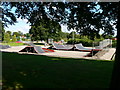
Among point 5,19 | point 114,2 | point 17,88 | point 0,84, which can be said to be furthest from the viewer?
point 5,19

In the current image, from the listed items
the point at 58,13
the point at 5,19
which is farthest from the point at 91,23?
the point at 5,19

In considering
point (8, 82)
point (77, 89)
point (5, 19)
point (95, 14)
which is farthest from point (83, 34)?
point (5, 19)

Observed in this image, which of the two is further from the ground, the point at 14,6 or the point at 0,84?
the point at 14,6

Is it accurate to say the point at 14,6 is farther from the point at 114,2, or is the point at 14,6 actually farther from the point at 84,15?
the point at 114,2

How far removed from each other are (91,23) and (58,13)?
7.85ft

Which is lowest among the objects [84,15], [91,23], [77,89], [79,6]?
[77,89]

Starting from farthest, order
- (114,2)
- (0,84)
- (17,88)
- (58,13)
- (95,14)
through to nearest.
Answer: (58,13)
(95,14)
(114,2)
(0,84)
(17,88)

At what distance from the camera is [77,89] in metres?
3.35

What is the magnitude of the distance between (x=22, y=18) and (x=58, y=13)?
8.64 feet

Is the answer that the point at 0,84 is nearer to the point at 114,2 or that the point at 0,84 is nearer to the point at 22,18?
the point at 114,2

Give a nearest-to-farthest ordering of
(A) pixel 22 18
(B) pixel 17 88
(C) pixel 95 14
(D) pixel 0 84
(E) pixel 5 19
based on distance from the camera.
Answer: (B) pixel 17 88 → (D) pixel 0 84 → (C) pixel 95 14 → (A) pixel 22 18 → (E) pixel 5 19

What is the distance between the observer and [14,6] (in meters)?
8.38

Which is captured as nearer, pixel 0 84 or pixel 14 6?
pixel 0 84

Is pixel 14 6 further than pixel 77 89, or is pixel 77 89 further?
pixel 14 6
